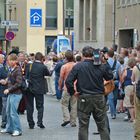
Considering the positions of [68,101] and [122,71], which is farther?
[122,71]

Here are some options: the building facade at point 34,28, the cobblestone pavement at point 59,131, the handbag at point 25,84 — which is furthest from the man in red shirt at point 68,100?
the building facade at point 34,28

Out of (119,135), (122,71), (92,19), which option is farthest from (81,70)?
(92,19)

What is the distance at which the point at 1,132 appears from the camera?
1502 centimetres

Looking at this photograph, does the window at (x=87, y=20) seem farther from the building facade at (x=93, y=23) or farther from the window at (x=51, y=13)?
the window at (x=51, y=13)

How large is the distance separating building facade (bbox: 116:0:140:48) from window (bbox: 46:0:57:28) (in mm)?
27699

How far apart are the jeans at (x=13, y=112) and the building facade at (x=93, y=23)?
98.4 feet

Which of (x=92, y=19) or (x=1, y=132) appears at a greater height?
(x=92, y=19)

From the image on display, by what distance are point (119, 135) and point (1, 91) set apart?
9.90 ft

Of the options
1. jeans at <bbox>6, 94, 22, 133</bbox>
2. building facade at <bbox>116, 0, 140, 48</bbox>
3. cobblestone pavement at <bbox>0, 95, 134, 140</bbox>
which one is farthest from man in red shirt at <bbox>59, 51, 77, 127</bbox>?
building facade at <bbox>116, 0, 140, 48</bbox>

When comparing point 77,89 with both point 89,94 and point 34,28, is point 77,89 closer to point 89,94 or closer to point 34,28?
point 89,94

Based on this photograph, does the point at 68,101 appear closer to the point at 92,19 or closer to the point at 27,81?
the point at 27,81

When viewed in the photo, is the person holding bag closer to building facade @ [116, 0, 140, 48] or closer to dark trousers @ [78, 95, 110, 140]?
dark trousers @ [78, 95, 110, 140]

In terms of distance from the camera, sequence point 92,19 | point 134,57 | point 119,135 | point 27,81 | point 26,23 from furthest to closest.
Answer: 1. point 26,23
2. point 92,19
3. point 134,57
4. point 27,81
5. point 119,135

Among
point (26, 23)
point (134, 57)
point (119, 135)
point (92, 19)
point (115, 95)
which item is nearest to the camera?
point (119, 135)
